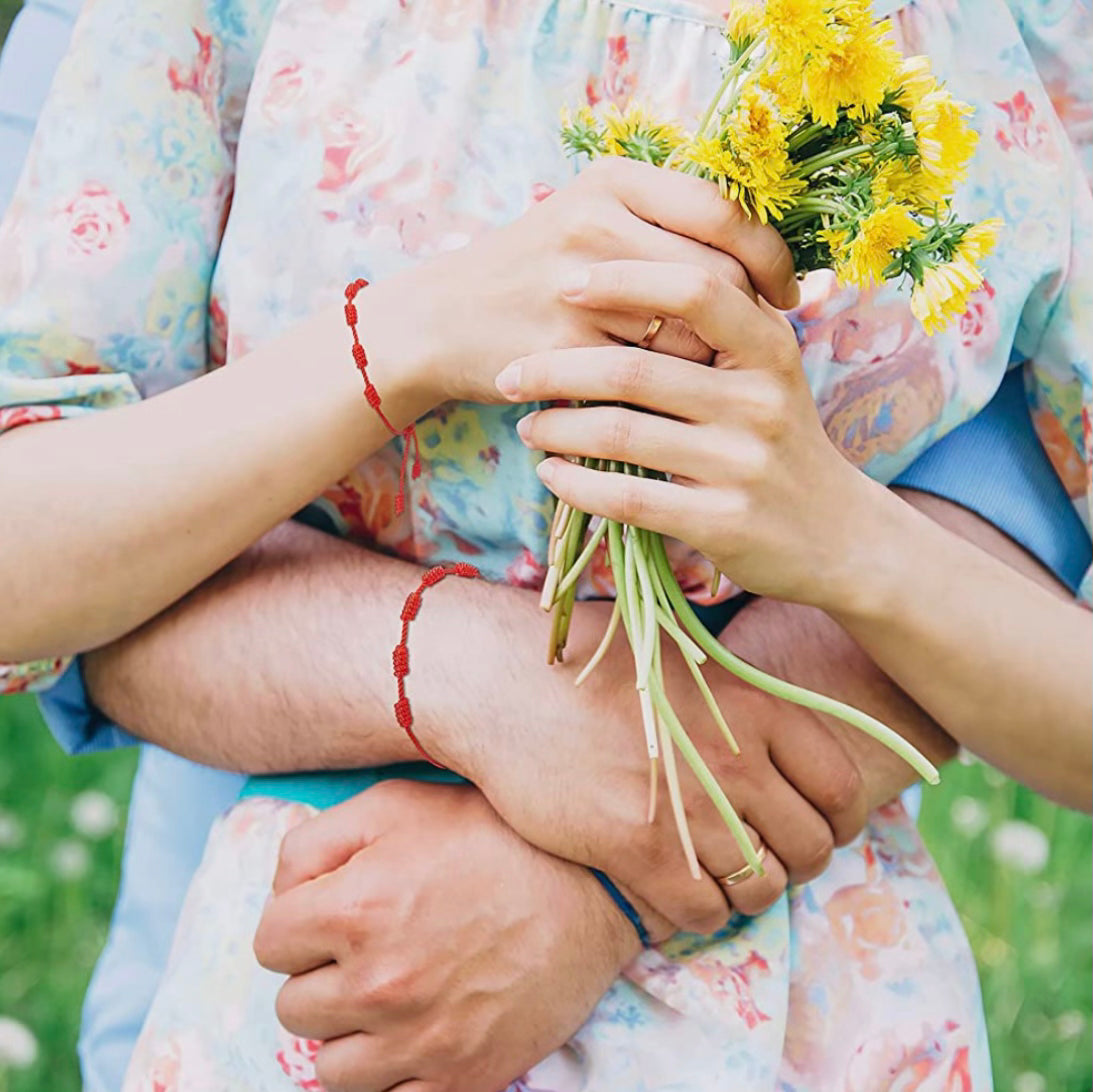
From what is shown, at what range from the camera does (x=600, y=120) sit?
1.27 meters

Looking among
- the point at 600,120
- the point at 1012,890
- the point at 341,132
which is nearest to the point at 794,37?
the point at 600,120

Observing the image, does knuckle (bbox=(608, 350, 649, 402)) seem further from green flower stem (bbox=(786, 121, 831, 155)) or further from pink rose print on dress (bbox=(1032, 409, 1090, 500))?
pink rose print on dress (bbox=(1032, 409, 1090, 500))

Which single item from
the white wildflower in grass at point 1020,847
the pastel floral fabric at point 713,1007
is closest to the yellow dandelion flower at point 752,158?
the pastel floral fabric at point 713,1007

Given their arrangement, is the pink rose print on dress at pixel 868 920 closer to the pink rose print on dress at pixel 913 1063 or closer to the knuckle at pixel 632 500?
the pink rose print on dress at pixel 913 1063

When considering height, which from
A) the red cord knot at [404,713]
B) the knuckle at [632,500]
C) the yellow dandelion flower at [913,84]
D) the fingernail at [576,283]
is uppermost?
the yellow dandelion flower at [913,84]

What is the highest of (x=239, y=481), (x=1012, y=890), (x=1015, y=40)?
(x=1015, y=40)

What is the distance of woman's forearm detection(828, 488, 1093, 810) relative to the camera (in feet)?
3.85

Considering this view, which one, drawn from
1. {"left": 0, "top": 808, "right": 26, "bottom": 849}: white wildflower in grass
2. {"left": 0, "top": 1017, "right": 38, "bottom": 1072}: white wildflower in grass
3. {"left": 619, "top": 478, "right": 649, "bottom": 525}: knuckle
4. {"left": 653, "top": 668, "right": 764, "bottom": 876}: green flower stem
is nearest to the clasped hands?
{"left": 619, "top": 478, "right": 649, "bottom": 525}: knuckle

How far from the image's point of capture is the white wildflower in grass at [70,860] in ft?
8.86

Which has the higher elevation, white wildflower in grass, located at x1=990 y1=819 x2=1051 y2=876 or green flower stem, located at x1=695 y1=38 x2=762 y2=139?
green flower stem, located at x1=695 y1=38 x2=762 y2=139

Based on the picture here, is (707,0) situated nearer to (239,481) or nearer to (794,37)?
(794,37)

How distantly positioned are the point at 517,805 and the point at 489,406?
0.34 metres

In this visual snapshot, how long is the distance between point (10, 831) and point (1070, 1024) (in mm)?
1953

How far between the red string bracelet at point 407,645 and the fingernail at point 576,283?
26 cm
